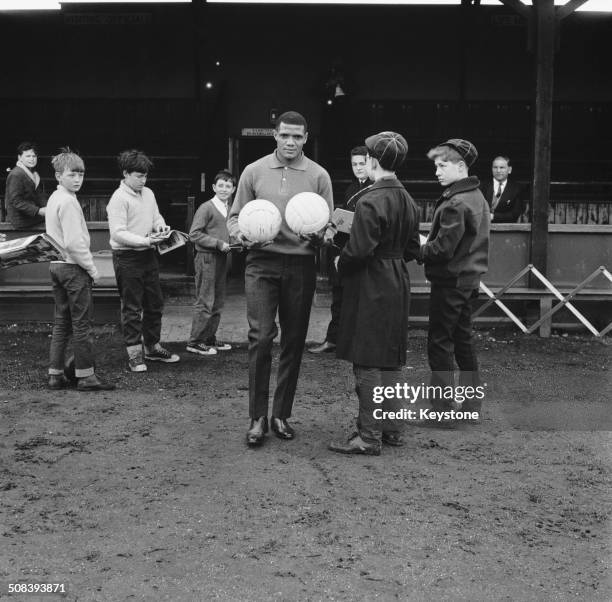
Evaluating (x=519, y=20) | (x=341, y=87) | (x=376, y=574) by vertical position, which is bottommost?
(x=376, y=574)

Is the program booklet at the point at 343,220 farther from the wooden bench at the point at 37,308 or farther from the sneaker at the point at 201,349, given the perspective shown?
the wooden bench at the point at 37,308

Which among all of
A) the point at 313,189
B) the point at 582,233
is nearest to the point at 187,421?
the point at 313,189

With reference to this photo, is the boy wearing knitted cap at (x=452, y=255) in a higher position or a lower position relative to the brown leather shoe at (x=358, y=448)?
higher

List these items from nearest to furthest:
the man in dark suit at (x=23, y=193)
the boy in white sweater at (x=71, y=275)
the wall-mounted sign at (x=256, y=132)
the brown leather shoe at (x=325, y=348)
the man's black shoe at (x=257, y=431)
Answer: the man's black shoe at (x=257, y=431) < the boy in white sweater at (x=71, y=275) < the brown leather shoe at (x=325, y=348) < the man in dark suit at (x=23, y=193) < the wall-mounted sign at (x=256, y=132)

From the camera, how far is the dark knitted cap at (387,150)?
489cm

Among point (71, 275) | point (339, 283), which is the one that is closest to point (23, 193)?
point (71, 275)

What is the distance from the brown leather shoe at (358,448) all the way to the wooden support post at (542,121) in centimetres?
496

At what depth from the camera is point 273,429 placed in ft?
17.7

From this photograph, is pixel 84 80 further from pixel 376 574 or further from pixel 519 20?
pixel 376 574

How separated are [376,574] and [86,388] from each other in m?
3.82

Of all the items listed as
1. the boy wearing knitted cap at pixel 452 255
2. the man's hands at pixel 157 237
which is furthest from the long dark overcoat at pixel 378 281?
the man's hands at pixel 157 237

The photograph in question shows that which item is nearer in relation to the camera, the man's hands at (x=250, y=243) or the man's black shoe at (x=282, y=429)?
the man's hands at (x=250, y=243)

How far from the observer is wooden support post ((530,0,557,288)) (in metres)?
9.15

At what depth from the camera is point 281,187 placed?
5.21m
